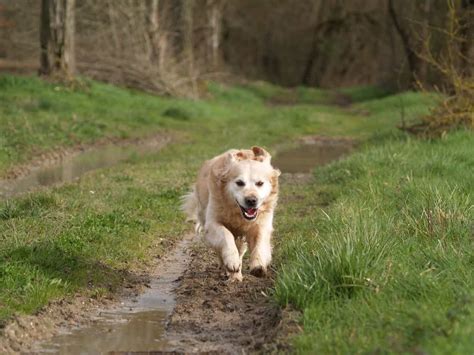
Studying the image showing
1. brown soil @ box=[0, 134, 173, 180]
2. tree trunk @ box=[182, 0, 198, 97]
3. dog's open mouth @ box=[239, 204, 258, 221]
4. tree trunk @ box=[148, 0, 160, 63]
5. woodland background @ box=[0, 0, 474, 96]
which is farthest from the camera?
tree trunk @ box=[182, 0, 198, 97]

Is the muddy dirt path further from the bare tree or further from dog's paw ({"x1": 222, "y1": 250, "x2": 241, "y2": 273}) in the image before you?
the bare tree

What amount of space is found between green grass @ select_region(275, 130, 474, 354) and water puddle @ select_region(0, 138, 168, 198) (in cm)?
418

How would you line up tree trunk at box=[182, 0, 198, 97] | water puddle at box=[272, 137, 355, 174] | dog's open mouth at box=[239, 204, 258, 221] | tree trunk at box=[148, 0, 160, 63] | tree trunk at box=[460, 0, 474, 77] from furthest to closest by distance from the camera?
1. tree trunk at box=[182, 0, 198, 97]
2. tree trunk at box=[148, 0, 160, 63]
3. tree trunk at box=[460, 0, 474, 77]
4. water puddle at box=[272, 137, 355, 174]
5. dog's open mouth at box=[239, 204, 258, 221]

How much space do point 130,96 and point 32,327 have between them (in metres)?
19.7

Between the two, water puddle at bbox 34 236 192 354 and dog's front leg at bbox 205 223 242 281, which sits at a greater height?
dog's front leg at bbox 205 223 242 281

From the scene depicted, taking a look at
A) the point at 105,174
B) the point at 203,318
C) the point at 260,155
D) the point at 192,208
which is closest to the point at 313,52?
the point at 105,174

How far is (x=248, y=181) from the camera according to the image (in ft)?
25.9

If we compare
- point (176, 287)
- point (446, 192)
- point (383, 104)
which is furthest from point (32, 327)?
point (383, 104)

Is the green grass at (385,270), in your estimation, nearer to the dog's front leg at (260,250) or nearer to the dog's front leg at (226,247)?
the dog's front leg at (260,250)

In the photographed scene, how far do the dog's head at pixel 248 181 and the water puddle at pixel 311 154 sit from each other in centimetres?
784

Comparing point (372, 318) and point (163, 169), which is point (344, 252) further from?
point (163, 169)

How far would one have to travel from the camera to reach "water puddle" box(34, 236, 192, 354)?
6.25m

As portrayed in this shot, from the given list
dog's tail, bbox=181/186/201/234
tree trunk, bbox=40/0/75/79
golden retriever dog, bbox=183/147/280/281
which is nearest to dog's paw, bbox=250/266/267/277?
golden retriever dog, bbox=183/147/280/281

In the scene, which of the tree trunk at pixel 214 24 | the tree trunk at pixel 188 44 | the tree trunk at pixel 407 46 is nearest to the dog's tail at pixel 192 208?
the tree trunk at pixel 188 44
